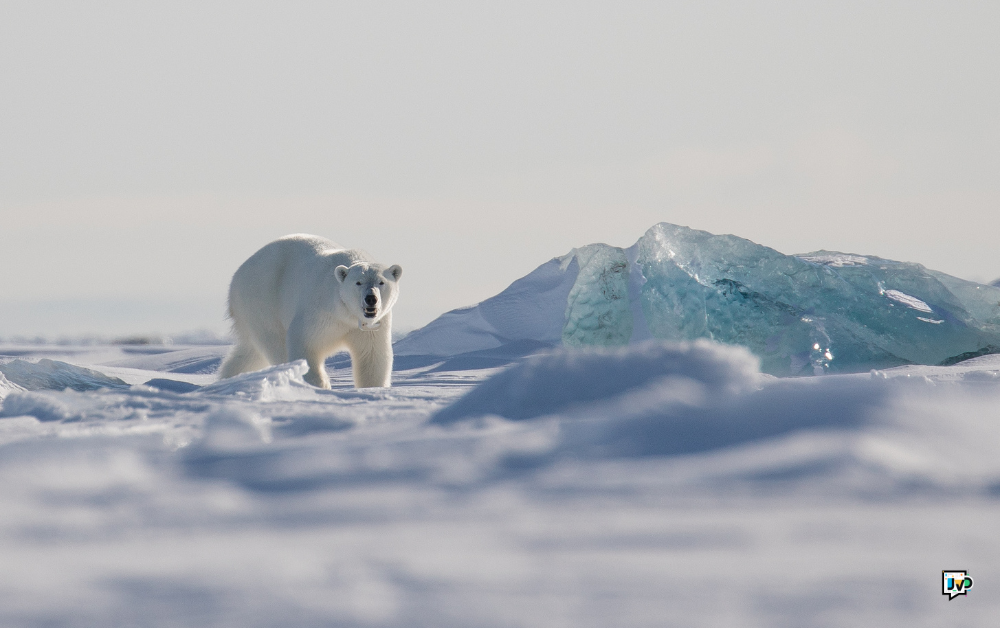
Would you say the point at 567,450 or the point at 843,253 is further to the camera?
the point at 843,253

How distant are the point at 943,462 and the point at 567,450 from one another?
86 cm

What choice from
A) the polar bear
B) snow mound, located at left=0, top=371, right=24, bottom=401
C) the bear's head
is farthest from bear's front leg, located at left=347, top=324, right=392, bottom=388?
snow mound, located at left=0, top=371, right=24, bottom=401

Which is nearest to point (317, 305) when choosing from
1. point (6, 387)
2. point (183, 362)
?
point (6, 387)

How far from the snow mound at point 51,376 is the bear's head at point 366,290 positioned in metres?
1.85

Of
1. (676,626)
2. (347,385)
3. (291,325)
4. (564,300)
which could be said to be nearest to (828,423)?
(676,626)

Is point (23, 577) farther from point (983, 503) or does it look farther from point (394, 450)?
point (983, 503)

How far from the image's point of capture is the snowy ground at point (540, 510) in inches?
54.9

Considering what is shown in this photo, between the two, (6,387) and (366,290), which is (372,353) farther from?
(6,387)

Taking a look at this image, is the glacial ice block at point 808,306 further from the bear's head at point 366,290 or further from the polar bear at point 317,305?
the bear's head at point 366,290

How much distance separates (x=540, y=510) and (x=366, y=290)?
3672 millimetres

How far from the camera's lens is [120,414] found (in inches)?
111

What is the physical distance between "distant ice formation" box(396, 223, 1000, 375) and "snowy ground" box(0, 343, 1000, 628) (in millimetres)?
5276

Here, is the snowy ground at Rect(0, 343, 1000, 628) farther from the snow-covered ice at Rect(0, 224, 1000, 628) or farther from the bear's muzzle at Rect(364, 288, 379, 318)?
the bear's muzzle at Rect(364, 288, 379, 318)

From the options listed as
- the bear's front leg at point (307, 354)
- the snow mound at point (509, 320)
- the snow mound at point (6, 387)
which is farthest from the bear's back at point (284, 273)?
the snow mound at point (509, 320)
